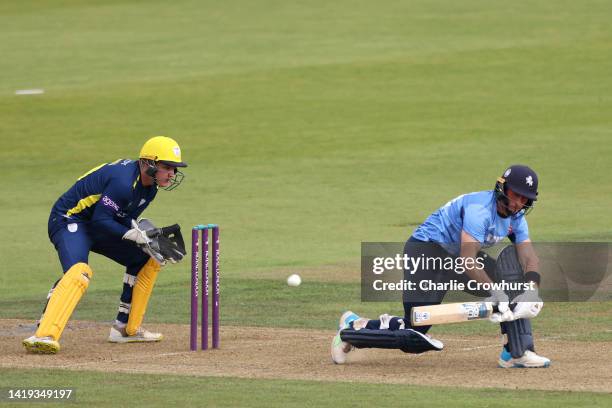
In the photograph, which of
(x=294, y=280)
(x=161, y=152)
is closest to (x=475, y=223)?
(x=161, y=152)

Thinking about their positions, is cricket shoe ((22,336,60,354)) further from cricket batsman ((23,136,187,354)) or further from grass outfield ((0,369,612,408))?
grass outfield ((0,369,612,408))

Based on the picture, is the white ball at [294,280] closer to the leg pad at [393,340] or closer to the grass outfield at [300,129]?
the grass outfield at [300,129]

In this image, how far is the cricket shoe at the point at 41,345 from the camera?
12086mm

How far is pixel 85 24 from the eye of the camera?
45.7 meters

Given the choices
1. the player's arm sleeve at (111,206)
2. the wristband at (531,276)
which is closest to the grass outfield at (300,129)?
the wristband at (531,276)

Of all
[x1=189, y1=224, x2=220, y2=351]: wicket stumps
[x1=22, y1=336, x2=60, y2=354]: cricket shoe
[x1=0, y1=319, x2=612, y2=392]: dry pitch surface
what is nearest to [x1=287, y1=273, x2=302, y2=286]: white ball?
[x1=0, y1=319, x2=612, y2=392]: dry pitch surface

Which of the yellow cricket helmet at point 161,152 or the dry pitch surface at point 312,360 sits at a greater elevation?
the yellow cricket helmet at point 161,152

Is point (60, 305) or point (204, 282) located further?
point (204, 282)

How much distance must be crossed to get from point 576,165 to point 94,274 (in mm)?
11724

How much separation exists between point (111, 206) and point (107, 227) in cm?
19

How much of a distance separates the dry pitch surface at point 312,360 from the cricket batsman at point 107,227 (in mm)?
402

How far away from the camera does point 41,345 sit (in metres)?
12.1

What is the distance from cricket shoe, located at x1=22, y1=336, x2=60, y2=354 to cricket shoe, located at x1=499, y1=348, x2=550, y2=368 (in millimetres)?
3729

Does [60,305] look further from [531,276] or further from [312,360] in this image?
[531,276]
